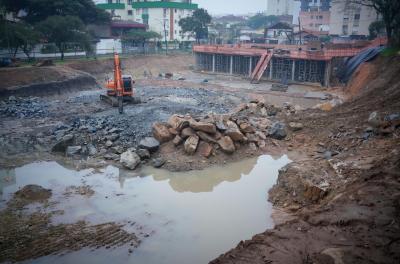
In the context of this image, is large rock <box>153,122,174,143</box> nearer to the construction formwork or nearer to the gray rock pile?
the gray rock pile

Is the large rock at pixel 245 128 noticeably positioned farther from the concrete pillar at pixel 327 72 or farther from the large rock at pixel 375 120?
the concrete pillar at pixel 327 72

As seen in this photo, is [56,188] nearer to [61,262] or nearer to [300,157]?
[61,262]

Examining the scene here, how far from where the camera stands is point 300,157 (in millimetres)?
15305

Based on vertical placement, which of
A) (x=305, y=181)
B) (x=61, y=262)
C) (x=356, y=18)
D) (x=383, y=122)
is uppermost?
(x=356, y=18)

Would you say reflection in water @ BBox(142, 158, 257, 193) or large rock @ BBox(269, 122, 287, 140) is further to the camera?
large rock @ BBox(269, 122, 287, 140)

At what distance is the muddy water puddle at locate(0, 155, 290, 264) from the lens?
9297mm

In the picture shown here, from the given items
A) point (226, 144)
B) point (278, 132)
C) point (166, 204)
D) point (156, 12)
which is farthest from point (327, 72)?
point (156, 12)

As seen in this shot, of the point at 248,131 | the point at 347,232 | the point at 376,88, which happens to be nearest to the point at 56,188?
the point at 248,131

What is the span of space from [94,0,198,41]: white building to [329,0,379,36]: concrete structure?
2337 cm

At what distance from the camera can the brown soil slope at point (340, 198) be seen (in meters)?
7.43

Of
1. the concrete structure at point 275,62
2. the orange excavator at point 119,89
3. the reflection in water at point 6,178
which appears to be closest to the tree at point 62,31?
the concrete structure at point 275,62

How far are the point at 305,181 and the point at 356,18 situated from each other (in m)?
49.0

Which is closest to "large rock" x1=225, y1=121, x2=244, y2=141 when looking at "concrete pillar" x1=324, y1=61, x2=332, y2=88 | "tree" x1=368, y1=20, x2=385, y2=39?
"concrete pillar" x1=324, y1=61, x2=332, y2=88

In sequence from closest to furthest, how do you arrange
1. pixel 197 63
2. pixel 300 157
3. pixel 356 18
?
1. pixel 300 157
2. pixel 197 63
3. pixel 356 18
